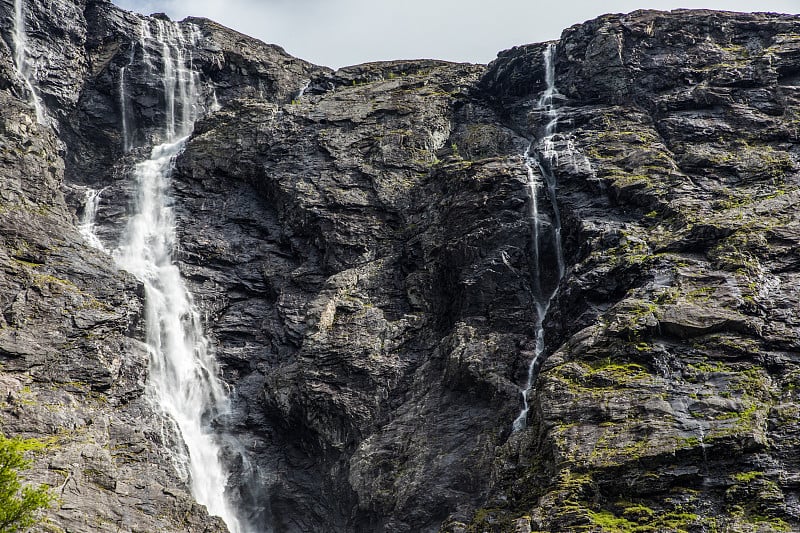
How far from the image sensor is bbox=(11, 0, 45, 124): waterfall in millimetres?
49219

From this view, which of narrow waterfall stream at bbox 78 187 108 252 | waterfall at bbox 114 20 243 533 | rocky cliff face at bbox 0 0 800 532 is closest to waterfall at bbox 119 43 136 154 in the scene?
rocky cliff face at bbox 0 0 800 532

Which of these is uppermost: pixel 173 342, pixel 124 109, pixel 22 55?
pixel 22 55

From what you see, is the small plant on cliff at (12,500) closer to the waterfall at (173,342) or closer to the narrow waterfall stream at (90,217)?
the waterfall at (173,342)

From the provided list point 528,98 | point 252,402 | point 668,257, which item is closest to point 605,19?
point 528,98

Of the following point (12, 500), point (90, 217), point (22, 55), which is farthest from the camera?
point (22, 55)

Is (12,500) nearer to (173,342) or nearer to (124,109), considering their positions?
(173,342)

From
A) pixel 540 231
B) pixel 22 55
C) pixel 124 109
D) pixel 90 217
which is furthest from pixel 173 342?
pixel 22 55

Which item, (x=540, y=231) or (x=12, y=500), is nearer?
(x=12, y=500)

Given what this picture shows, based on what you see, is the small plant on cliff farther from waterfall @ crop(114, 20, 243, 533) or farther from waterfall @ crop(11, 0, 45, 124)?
waterfall @ crop(11, 0, 45, 124)

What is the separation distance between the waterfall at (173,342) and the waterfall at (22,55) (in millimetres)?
8373

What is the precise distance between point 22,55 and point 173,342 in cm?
2658

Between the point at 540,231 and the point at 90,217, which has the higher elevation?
the point at 90,217

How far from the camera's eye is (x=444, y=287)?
3706 cm

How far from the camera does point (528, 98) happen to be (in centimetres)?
4791
